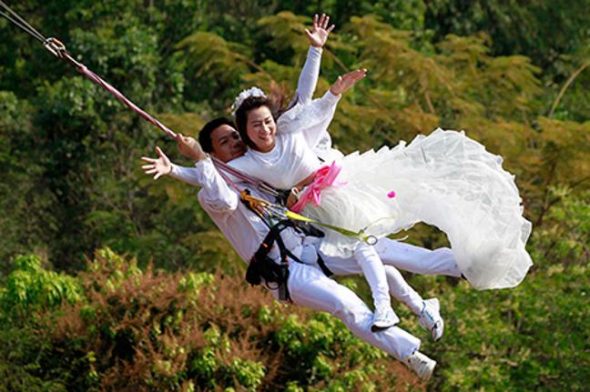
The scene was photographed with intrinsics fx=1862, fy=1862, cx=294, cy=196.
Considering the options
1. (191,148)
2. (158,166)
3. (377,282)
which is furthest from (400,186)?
(158,166)

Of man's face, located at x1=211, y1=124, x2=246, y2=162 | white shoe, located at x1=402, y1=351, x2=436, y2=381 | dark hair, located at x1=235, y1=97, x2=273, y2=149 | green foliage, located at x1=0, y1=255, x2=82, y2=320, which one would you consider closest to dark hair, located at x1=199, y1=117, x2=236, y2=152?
man's face, located at x1=211, y1=124, x2=246, y2=162

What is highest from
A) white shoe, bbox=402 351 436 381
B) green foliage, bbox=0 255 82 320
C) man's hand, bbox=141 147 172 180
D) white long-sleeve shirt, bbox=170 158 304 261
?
man's hand, bbox=141 147 172 180

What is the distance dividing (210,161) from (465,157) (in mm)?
1138

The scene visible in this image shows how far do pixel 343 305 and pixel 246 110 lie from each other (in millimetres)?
906

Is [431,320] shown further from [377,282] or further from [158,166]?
[158,166]

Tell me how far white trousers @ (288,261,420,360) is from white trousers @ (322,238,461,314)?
119 millimetres

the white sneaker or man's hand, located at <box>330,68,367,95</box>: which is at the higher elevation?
man's hand, located at <box>330,68,367,95</box>

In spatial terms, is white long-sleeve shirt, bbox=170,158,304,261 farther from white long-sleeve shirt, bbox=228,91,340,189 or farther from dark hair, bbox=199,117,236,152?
dark hair, bbox=199,117,236,152

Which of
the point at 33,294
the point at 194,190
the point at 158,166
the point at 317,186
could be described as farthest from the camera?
the point at 194,190

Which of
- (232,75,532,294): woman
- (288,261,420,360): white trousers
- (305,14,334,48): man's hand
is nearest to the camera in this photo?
(288,261,420,360): white trousers

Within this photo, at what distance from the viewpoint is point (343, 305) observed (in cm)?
761

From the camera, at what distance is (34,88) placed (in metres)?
19.0

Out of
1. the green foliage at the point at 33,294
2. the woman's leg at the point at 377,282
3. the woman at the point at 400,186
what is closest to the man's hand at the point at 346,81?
the woman at the point at 400,186

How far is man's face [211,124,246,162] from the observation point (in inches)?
311
